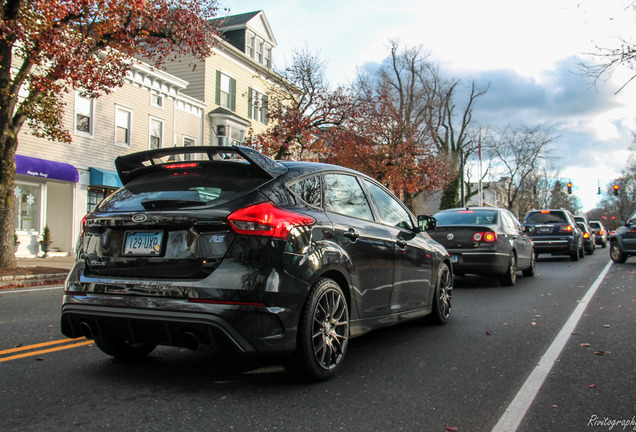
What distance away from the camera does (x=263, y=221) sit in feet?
12.4

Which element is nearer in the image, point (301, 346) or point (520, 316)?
point (301, 346)

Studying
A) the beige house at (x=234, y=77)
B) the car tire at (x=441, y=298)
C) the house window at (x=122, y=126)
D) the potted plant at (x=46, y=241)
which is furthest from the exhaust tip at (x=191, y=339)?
the beige house at (x=234, y=77)

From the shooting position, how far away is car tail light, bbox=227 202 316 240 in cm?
375

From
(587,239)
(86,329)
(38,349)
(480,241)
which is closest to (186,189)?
(86,329)

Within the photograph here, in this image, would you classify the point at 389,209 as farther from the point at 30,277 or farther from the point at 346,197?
the point at 30,277

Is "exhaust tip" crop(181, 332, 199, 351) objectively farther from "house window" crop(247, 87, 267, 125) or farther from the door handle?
"house window" crop(247, 87, 267, 125)

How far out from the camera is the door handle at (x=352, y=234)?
4578mm

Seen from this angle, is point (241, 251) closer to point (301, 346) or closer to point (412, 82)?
point (301, 346)

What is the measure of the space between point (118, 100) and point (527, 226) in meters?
16.9

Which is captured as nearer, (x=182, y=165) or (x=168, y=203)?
(x=168, y=203)

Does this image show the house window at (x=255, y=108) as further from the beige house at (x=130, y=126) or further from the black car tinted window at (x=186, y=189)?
the black car tinted window at (x=186, y=189)

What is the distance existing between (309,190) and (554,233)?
1780 centimetres

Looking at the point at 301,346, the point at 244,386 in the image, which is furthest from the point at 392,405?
the point at 244,386

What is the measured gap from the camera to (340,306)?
4.40 metres
